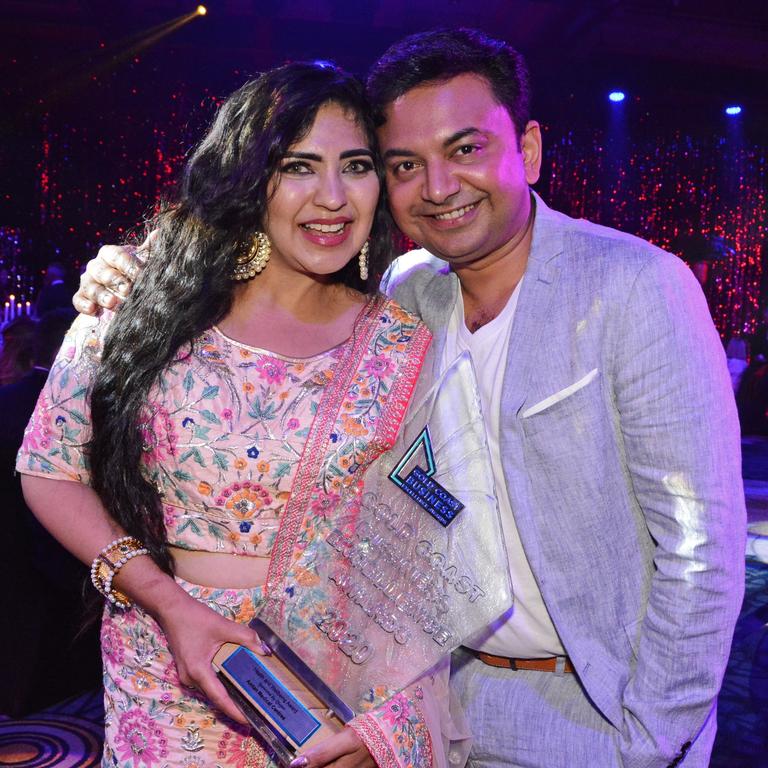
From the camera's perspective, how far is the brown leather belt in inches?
63.1

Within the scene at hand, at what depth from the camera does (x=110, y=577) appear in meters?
1.57

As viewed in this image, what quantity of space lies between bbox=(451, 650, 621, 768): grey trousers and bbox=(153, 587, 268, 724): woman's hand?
51 cm

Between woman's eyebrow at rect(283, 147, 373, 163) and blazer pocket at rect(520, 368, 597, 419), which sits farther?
woman's eyebrow at rect(283, 147, 373, 163)

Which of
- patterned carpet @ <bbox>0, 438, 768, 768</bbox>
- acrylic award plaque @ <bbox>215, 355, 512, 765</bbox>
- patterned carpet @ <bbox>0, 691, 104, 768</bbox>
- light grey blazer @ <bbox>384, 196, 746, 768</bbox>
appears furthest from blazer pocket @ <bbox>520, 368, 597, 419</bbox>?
patterned carpet @ <bbox>0, 691, 104, 768</bbox>

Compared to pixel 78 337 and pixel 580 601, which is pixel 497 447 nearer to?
pixel 580 601

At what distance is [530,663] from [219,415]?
73 cm

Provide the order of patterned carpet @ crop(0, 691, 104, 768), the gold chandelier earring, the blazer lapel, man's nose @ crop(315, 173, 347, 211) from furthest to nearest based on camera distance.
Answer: patterned carpet @ crop(0, 691, 104, 768), the gold chandelier earring, man's nose @ crop(315, 173, 347, 211), the blazer lapel

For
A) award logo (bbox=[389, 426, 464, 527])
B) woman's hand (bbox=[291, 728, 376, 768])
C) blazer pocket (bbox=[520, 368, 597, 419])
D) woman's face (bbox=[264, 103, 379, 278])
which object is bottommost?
woman's hand (bbox=[291, 728, 376, 768])

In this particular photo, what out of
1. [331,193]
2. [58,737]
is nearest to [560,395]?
[331,193]

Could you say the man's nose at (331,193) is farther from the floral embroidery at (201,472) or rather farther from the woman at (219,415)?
the floral embroidery at (201,472)

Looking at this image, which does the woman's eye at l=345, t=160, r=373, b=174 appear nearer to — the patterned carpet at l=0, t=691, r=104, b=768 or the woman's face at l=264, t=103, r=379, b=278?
the woman's face at l=264, t=103, r=379, b=278

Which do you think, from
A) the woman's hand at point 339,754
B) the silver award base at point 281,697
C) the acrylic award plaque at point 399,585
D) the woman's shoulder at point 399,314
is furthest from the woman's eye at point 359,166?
the woman's hand at point 339,754

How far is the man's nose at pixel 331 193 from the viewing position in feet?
5.49

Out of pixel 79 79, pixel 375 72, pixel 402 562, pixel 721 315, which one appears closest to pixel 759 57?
pixel 721 315
